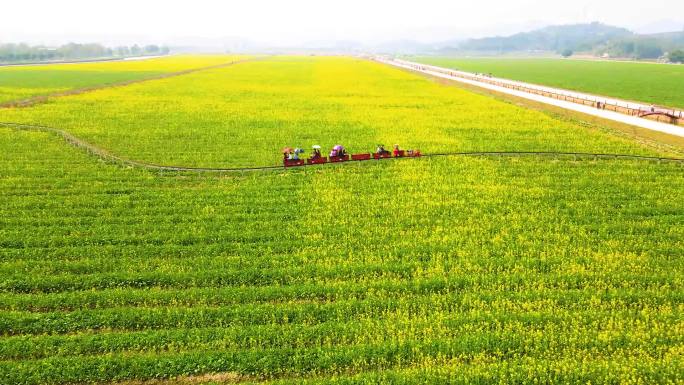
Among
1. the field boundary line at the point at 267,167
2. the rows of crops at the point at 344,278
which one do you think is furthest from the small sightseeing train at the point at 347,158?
the rows of crops at the point at 344,278

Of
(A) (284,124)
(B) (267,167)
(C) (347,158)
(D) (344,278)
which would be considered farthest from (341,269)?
(A) (284,124)

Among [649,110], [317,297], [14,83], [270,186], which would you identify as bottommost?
[317,297]

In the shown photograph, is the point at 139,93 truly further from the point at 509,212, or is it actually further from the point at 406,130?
the point at 509,212

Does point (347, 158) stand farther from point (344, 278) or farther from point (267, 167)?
point (344, 278)

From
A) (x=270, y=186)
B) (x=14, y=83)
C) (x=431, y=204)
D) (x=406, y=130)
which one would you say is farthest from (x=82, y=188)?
(x=14, y=83)

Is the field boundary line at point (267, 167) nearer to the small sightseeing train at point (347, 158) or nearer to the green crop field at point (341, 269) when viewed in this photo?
the small sightseeing train at point (347, 158)

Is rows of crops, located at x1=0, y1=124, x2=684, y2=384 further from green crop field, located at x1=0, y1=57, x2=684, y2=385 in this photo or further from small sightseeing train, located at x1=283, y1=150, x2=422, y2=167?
small sightseeing train, located at x1=283, y1=150, x2=422, y2=167

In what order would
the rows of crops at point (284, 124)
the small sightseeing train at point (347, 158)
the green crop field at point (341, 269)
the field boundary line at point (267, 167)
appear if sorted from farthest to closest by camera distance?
1. the rows of crops at point (284, 124)
2. the small sightseeing train at point (347, 158)
3. the field boundary line at point (267, 167)
4. the green crop field at point (341, 269)
